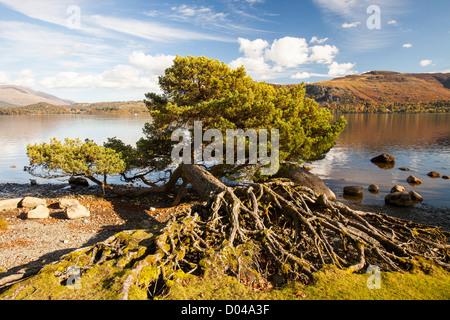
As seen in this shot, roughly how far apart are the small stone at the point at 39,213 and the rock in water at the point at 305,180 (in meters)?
18.5

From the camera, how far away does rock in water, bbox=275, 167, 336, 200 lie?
22722mm

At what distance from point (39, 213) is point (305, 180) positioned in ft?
70.6

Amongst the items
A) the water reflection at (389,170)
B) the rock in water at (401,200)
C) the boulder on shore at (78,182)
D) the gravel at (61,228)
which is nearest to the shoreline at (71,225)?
the gravel at (61,228)

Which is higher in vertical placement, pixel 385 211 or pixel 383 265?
pixel 383 265

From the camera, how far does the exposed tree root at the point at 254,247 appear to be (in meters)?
A: 6.59

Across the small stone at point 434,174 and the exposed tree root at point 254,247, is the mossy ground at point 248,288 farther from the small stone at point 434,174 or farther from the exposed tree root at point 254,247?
the small stone at point 434,174

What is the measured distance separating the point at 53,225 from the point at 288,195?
1348cm

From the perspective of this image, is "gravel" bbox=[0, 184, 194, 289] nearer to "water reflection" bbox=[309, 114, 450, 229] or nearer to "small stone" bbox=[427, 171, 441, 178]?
"water reflection" bbox=[309, 114, 450, 229]

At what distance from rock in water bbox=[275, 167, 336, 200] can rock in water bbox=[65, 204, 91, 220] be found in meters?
16.4

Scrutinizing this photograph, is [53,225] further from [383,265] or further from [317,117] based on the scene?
[317,117]

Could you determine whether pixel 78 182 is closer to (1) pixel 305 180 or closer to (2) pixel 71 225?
(2) pixel 71 225

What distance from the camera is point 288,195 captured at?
34.4ft
